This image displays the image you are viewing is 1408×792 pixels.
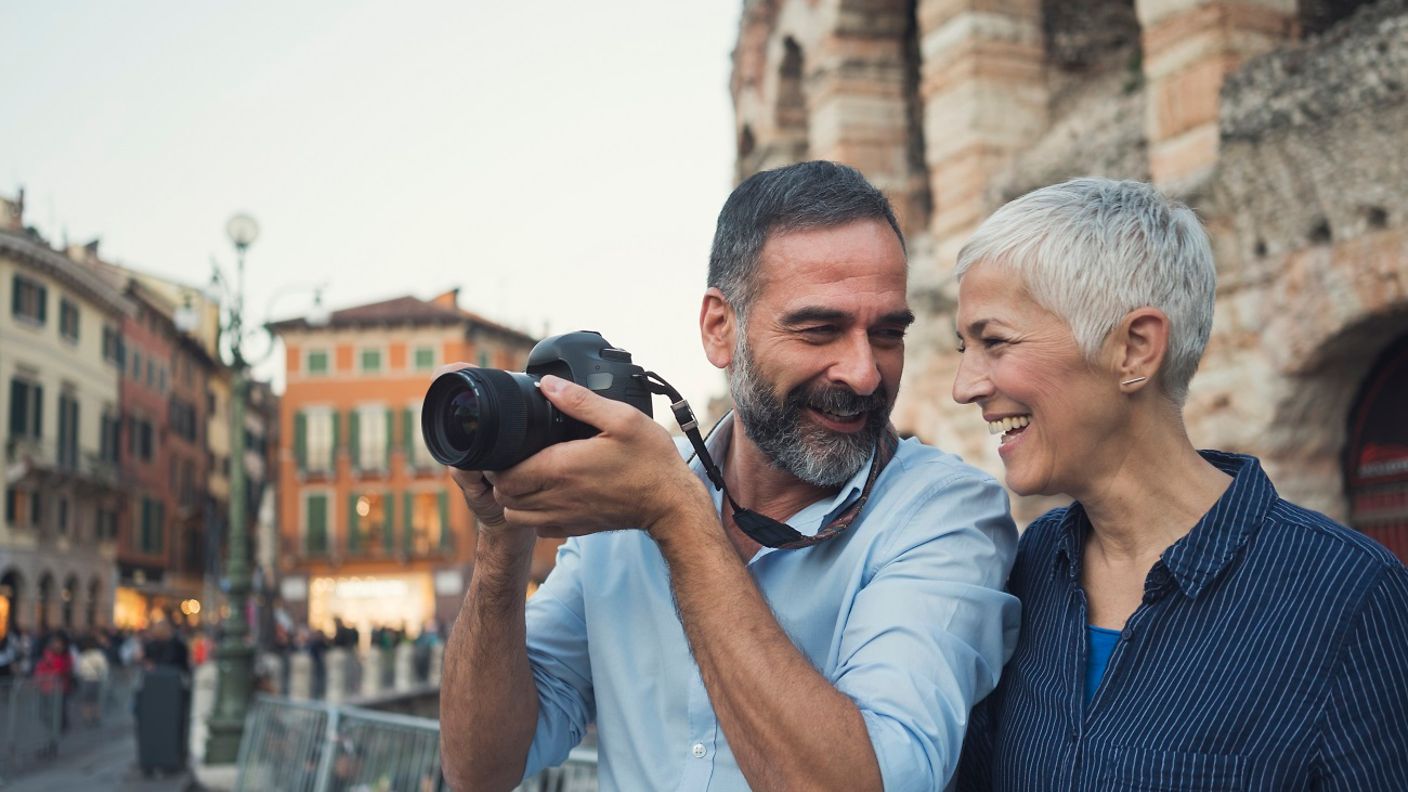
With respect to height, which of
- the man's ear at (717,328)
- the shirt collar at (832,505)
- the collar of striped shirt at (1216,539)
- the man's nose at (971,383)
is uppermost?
the man's ear at (717,328)

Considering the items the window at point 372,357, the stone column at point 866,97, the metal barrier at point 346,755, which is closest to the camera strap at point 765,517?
the metal barrier at point 346,755

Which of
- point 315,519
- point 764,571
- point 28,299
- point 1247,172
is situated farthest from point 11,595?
point 764,571

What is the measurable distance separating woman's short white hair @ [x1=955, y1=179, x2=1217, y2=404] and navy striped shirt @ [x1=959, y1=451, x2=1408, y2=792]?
0.84 ft

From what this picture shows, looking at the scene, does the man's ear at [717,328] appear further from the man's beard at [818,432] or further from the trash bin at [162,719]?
the trash bin at [162,719]

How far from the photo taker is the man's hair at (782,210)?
7.09ft

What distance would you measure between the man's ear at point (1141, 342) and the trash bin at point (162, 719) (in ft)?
45.3

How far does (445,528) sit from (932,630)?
48.4m

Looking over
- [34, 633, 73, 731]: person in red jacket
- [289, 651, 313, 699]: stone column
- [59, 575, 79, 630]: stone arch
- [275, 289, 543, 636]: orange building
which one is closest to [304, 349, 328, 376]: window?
[275, 289, 543, 636]: orange building

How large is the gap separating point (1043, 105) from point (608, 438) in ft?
33.5

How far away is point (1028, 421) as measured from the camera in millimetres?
2037

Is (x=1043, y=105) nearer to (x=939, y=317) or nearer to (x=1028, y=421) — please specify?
(x=939, y=317)

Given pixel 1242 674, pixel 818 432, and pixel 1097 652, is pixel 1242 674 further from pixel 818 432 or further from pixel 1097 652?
pixel 818 432

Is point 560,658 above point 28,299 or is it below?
below

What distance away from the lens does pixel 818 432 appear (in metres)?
2.14
